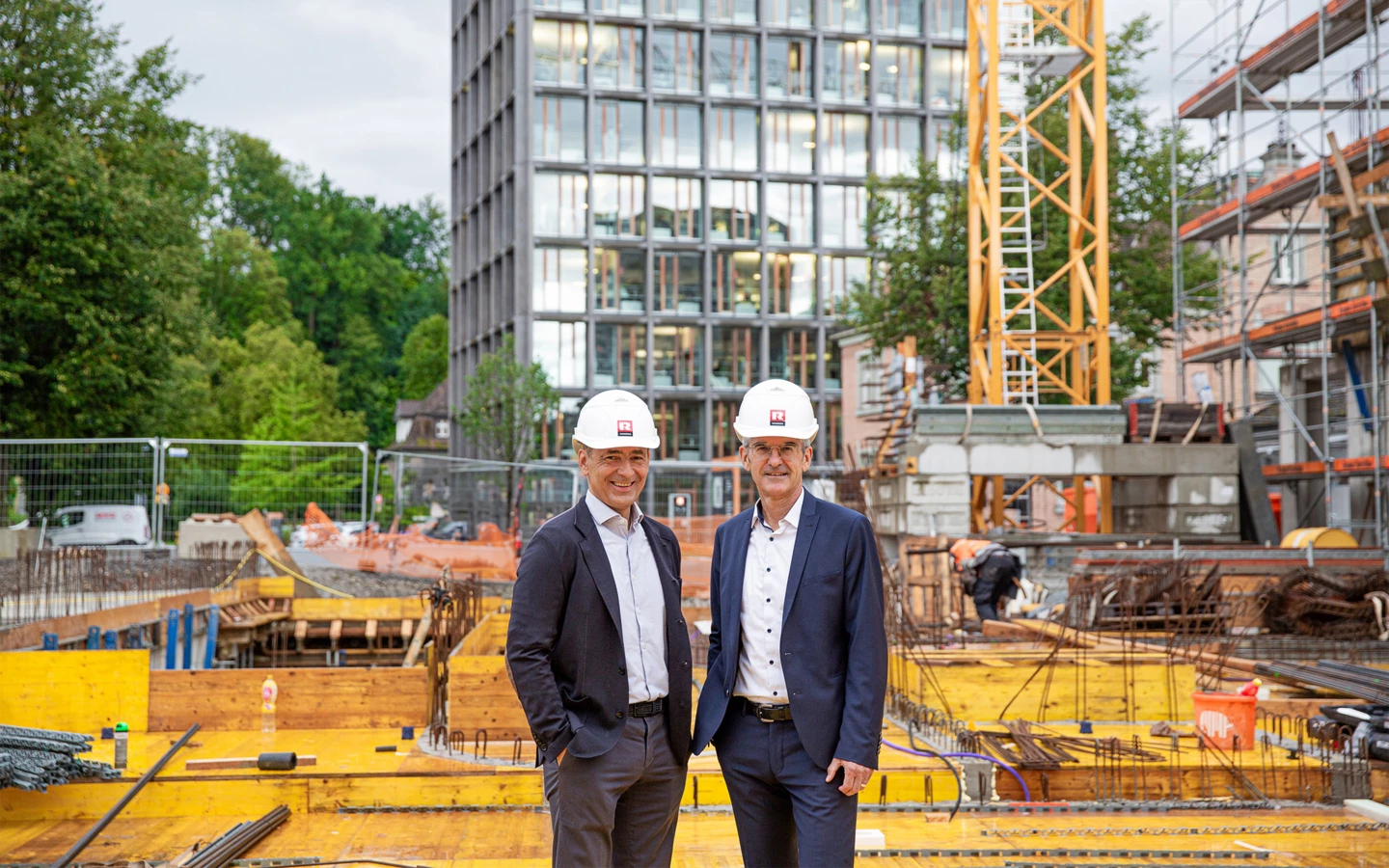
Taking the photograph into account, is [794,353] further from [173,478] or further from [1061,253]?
[173,478]

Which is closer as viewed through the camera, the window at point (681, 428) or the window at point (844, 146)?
the window at point (681, 428)

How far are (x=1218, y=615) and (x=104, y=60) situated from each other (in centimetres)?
3021

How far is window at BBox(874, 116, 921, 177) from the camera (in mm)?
58812

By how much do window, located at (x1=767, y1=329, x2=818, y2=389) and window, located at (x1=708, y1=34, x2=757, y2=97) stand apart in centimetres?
1071

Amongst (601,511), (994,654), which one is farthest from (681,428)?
(601,511)

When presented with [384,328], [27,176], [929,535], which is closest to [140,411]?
[27,176]

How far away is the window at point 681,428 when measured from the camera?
56312 mm

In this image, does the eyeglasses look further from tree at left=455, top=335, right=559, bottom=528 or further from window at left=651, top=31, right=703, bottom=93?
window at left=651, top=31, right=703, bottom=93

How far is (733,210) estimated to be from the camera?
57.3m

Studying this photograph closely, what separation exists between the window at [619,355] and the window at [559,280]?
5.14ft

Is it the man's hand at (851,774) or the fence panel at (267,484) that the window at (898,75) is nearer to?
the fence panel at (267,484)

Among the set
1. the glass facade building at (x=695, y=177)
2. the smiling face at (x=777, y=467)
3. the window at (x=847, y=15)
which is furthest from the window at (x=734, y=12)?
the smiling face at (x=777, y=467)

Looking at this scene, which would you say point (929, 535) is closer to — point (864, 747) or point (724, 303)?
point (864, 747)

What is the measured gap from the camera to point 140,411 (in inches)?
1238
